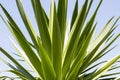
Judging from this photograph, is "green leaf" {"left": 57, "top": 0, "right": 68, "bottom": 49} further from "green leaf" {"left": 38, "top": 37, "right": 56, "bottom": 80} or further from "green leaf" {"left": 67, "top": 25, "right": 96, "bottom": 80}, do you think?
"green leaf" {"left": 38, "top": 37, "right": 56, "bottom": 80}

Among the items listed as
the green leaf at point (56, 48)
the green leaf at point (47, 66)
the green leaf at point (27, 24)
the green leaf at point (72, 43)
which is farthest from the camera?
the green leaf at point (27, 24)

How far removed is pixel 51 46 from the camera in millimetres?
1991

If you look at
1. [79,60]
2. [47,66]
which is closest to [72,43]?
[79,60]

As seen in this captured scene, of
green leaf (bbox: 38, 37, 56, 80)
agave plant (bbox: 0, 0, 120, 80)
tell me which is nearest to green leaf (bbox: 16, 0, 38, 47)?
agave plant (bbox: 0, 0, 120, 80)

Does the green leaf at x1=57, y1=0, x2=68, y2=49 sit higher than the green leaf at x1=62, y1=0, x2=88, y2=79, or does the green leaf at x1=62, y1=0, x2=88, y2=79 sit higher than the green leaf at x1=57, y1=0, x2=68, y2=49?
the green leaf at x1=57, y1=0, x2=68, y2=49

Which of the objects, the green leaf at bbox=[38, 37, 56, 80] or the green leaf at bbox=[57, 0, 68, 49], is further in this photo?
the green leaf at bbox=[57, 0, 68, 49]

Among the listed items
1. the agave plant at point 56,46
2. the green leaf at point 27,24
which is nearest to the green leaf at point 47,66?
the agave plant at point 56,46

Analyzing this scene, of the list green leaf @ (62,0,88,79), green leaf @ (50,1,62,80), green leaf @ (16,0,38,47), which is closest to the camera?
green leaf @ (50,1,62,80)

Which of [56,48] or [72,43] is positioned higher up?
[56,48]

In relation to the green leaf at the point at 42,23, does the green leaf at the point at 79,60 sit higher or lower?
lower

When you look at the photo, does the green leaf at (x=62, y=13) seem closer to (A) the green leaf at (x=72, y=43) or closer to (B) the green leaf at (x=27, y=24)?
(A) the green leaf at (x=72, y=43)

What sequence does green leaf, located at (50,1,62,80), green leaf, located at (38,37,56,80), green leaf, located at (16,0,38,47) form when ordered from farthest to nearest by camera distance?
green leaf, located at (16,0,38,47)
green leaf, located at (50,1,62,80)
green leaf, located at (38,37,56,80)

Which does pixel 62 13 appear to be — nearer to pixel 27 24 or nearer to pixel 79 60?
pixel 27 24

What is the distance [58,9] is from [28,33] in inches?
14.0
